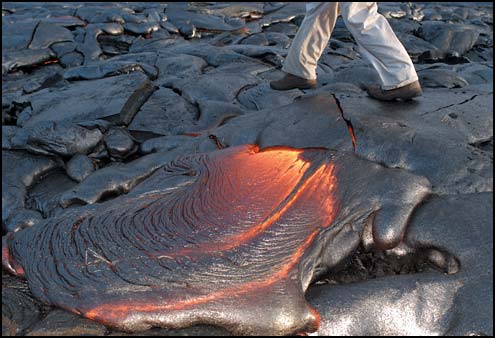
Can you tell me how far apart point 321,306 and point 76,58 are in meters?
5.76

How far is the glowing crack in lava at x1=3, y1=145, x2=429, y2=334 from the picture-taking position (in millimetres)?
1911

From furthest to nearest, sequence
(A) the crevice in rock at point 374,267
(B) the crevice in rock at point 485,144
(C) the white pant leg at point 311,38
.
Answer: (C) the white pant leg at point 311,38, (B) the crevice in rock at point 485,144, (A) the crevice in rock at point 374,267

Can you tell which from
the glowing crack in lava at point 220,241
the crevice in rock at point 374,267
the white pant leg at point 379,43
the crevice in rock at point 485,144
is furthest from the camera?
the white pant leg at point 379,43

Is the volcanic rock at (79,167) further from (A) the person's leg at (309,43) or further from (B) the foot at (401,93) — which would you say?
(B) the foot at (401,93)

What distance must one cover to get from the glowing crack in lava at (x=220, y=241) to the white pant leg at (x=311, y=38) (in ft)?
4.26

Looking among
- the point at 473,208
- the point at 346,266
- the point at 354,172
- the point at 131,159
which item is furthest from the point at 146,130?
the point at 473,208

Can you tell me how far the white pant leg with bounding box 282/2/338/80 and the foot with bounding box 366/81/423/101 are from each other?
2.09 feet

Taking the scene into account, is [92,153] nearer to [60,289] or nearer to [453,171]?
[60,289]

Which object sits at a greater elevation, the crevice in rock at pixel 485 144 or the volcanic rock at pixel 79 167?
the crevice in rock at pixel 485 144

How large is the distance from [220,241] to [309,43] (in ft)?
7.17

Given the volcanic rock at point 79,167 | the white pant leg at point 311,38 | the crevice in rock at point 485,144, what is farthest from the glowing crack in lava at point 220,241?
the white pant leg at point 311,38

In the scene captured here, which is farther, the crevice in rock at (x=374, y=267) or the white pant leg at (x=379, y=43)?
the white pant leg at (x=379, y=43)

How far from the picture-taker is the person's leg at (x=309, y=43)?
11.7 ft

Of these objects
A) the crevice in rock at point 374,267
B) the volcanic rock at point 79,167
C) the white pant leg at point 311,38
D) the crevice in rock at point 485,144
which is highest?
the white pant leg at point 311,38
